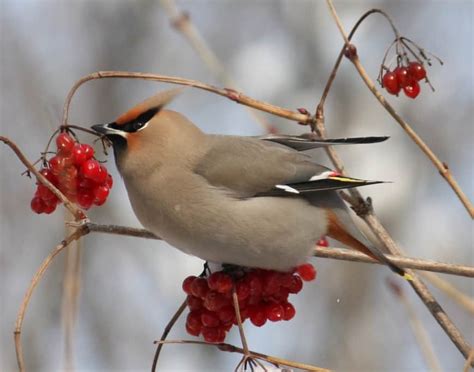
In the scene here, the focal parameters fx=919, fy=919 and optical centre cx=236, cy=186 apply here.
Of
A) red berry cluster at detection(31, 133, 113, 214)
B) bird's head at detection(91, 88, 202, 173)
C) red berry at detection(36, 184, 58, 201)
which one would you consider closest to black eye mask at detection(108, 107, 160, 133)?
bird's head at detection(91, 88, 202, 173)

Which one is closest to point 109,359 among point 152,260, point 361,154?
point 152,260

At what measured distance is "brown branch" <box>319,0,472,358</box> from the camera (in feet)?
8.68

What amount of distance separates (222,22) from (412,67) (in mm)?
7254

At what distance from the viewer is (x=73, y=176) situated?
8.71 ft

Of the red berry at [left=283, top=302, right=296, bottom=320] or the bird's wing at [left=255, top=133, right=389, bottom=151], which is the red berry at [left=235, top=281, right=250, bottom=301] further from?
the bird's wing at [left=255, top=133, right=389, bottom=151]

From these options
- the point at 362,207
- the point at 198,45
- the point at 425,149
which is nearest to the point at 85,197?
the point at 198,45

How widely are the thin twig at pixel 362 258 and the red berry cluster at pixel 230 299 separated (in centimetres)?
14

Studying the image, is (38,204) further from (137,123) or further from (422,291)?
(422,291)

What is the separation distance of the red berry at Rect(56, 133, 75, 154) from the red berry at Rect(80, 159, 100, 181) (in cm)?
7

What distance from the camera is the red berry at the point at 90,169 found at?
265 centimetres

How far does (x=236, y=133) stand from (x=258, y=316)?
6.02 metres

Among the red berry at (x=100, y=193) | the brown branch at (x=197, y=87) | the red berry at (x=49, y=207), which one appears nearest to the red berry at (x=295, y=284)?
the brown branch at (x=197, y=87)

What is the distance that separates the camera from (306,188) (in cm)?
295

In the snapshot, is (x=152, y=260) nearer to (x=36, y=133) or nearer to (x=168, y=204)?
(x=36, y=133)
